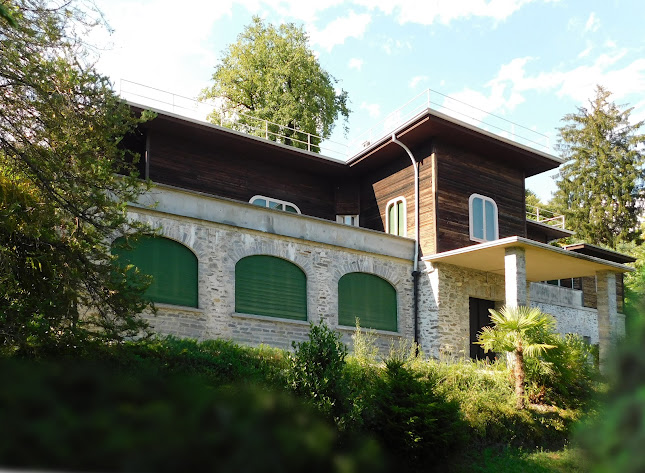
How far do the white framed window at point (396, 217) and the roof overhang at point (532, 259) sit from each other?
5.80 ft

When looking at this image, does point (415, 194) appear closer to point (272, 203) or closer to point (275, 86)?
point (272, 203)

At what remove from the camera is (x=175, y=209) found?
16.1 metres

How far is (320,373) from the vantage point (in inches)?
392

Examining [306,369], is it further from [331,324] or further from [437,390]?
[331,324]

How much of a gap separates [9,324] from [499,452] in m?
8.85

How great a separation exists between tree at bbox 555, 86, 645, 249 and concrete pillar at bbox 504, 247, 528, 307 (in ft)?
79.1

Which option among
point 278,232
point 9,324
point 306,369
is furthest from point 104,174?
point 278,232

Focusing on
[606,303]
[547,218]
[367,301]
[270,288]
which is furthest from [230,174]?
[547,218]

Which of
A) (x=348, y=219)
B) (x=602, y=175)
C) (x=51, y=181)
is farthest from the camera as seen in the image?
(x=602, y=175)

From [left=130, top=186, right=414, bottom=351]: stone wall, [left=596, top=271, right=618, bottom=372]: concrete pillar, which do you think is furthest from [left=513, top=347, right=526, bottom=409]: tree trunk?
[left=596, top=271, right=618, bottom=372]: concrete pillar

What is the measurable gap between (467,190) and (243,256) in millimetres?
8147

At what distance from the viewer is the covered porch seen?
1742 cm

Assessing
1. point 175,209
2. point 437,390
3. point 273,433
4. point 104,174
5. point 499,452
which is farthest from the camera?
point 175,209

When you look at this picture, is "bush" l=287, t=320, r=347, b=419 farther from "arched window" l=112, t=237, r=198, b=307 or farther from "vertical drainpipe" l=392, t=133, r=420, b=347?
"vertical drainpipe" l=392, t=133, r=420, b=347
